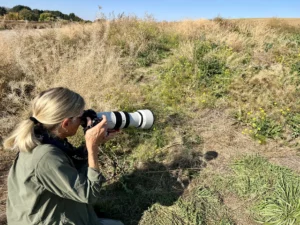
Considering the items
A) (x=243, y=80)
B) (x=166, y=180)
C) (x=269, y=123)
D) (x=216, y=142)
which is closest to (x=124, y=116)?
(x=166, y=180)

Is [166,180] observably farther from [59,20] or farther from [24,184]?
[59,20]

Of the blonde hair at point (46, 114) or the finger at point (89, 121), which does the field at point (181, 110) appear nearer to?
the finger at point (89, 121)

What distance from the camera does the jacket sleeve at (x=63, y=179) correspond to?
1.47 meters

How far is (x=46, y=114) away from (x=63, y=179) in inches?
14.1

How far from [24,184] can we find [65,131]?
1.16 feet

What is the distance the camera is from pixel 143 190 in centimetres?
270

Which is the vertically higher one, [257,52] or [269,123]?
[257,52]

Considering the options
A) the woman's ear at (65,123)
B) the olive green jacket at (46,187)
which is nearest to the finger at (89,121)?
the woman's ear at (65,123)

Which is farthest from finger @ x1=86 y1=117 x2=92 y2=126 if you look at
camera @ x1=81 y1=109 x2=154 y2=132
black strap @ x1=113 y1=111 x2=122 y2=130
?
black strap @ x1=113 y1=111 x2=122 y2=130

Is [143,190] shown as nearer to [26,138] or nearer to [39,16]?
[26,138]

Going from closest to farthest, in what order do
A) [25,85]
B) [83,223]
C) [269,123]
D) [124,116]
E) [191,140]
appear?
[83,223]
[124,116]
[191,140]
[269,123]
[25,85]

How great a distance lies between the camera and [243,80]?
4648 millimetres

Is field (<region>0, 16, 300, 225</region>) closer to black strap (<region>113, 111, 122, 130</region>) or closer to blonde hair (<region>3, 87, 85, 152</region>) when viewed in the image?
black strap (<region>113, 111, 122, 130</region>)

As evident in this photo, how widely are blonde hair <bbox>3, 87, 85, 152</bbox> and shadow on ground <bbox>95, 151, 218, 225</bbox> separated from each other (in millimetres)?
1289
